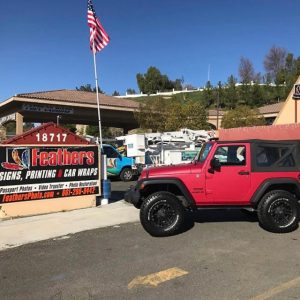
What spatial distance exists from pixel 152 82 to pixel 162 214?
410 feet

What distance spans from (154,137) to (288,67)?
99.7 meters

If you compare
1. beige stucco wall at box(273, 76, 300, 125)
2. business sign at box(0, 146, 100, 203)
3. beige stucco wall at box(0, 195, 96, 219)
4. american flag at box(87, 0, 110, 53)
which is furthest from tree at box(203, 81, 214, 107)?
beige stucco wall at box(0, 195, 96, 219)

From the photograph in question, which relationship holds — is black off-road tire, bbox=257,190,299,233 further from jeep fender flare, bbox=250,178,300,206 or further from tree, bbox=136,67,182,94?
tree, bbox=136,67,182,94

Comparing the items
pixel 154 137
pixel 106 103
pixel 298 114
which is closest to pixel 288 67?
pixel 106 103

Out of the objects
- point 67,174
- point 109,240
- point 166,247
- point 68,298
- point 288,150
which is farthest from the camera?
point 67,174

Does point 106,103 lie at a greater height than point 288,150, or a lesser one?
greater

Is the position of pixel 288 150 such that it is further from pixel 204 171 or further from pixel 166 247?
pixel 166 247

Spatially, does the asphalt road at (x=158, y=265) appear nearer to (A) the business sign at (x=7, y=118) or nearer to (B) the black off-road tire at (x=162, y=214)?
(B) the black off-road tire at (x=162, y=214)

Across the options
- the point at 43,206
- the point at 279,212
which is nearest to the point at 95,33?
the point at 43,206

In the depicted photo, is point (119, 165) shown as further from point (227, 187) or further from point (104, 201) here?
point (227, 187)

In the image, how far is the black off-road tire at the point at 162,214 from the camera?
8.38m

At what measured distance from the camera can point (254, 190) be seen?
873 centimetres

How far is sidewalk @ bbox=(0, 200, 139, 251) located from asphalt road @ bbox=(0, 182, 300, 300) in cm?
48

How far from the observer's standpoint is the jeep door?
8648mm
